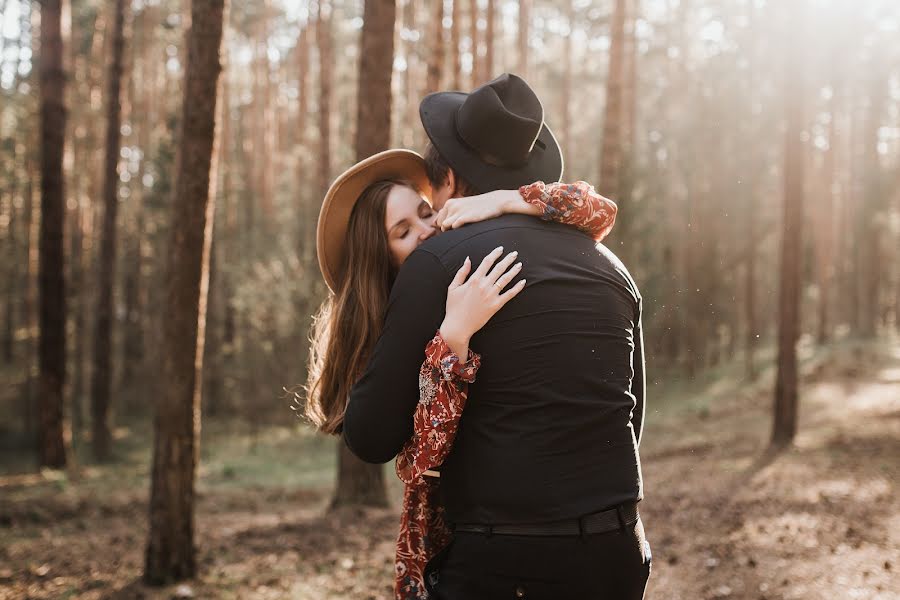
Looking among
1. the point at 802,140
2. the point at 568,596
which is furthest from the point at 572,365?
the point at 802,140

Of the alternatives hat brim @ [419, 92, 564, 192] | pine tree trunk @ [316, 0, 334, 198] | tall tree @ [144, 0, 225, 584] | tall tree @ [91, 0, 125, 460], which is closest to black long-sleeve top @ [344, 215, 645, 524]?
hat brim @ [419, 92, 564, 192]

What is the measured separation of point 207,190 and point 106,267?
12069 millimetres

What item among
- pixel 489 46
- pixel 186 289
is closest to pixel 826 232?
pixel 489 46

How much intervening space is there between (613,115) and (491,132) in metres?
12.8

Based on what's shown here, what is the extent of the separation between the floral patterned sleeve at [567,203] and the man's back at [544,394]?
5cm

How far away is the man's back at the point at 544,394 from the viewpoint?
208cm

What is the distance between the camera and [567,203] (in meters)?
2.28

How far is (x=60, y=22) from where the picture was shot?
14.4 meters

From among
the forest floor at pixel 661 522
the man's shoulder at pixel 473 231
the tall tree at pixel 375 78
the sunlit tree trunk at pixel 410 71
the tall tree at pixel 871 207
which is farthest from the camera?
the sunlit tree trunk at pixel 410 71

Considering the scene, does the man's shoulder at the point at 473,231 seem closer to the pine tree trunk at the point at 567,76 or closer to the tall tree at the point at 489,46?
the tall tree at the point at 489,46

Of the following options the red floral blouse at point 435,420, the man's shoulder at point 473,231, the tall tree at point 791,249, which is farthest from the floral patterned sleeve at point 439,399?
the tall tree at point 791,249

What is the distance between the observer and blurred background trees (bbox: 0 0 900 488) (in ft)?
56.6

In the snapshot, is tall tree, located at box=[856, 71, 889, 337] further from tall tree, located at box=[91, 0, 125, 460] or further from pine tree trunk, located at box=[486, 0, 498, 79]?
tall tree, located at box=[91, 0, 125, 460]

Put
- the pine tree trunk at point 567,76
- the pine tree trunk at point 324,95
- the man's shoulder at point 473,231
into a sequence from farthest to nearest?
the pine tree trunk at point 567,76 → the pine tree trunk at point 324,95 → the man's shoulder at point 473,231
